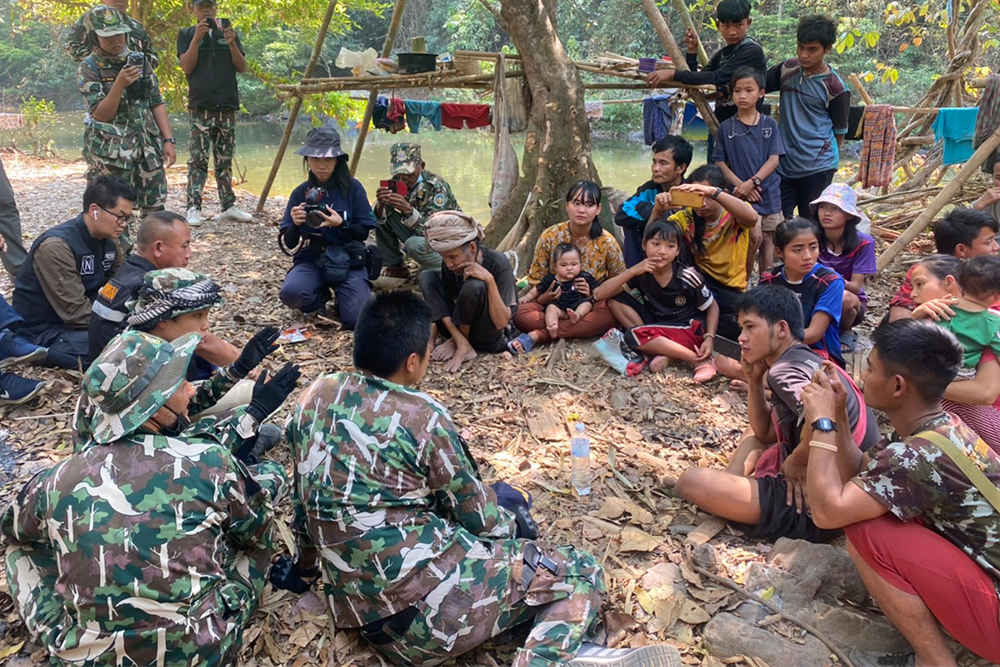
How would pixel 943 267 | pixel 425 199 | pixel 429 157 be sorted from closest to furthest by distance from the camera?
1. pixel 943 267
2. pixel 425 199
3. pixel 429 157

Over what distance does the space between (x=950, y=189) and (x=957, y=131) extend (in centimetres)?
91

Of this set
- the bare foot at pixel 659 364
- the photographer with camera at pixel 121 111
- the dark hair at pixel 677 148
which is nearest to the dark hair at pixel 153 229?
the photographer with camera at pixel 121 111

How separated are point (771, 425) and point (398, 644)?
2.08 meters

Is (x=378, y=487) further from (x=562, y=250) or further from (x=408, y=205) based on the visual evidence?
(x=408, y=205)

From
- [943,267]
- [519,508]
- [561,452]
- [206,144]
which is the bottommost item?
[561,452]

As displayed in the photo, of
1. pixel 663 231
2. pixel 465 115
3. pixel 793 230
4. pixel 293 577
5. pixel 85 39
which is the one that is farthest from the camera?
pixel 465 115

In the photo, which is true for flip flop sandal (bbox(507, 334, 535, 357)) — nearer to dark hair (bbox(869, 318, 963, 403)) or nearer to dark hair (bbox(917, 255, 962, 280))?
dark hair (bbox(917, 255, 962, 280))

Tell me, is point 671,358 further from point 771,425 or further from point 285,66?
point 285,66

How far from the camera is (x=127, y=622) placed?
2.00 meters

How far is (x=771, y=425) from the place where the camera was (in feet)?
10.9

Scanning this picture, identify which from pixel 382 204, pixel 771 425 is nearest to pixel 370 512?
pixel 771 425

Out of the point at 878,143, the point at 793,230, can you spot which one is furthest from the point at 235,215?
the point at 878,143

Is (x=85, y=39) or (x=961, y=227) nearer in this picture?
(x=961, y=227)

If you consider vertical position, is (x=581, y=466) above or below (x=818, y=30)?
below
